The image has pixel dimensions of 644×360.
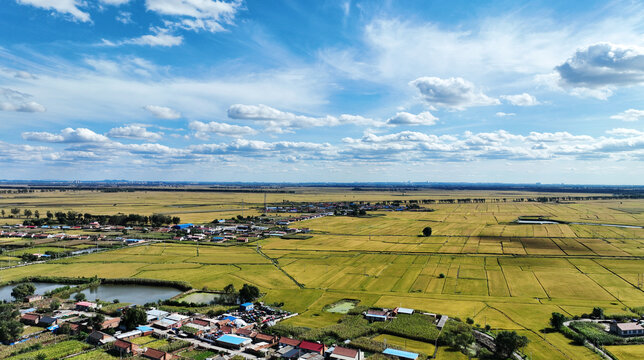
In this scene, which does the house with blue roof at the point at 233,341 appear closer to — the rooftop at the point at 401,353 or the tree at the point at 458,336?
the rooftop at the point at 401,353

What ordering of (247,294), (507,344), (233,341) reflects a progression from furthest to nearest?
(247,294) < (233,341) < (507,344)

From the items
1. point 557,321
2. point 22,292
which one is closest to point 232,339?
point 22,292

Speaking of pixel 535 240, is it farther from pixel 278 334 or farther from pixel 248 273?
pixel 278 334

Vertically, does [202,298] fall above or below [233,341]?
below

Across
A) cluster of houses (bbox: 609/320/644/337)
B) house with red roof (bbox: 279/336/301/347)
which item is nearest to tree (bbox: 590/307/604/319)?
cluster of houses (bbox: 609/320/644/337)

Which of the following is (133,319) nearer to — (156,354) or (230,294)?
(156,354)

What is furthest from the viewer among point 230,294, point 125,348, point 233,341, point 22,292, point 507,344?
point 230,294

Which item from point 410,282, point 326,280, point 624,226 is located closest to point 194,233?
point 326,280
